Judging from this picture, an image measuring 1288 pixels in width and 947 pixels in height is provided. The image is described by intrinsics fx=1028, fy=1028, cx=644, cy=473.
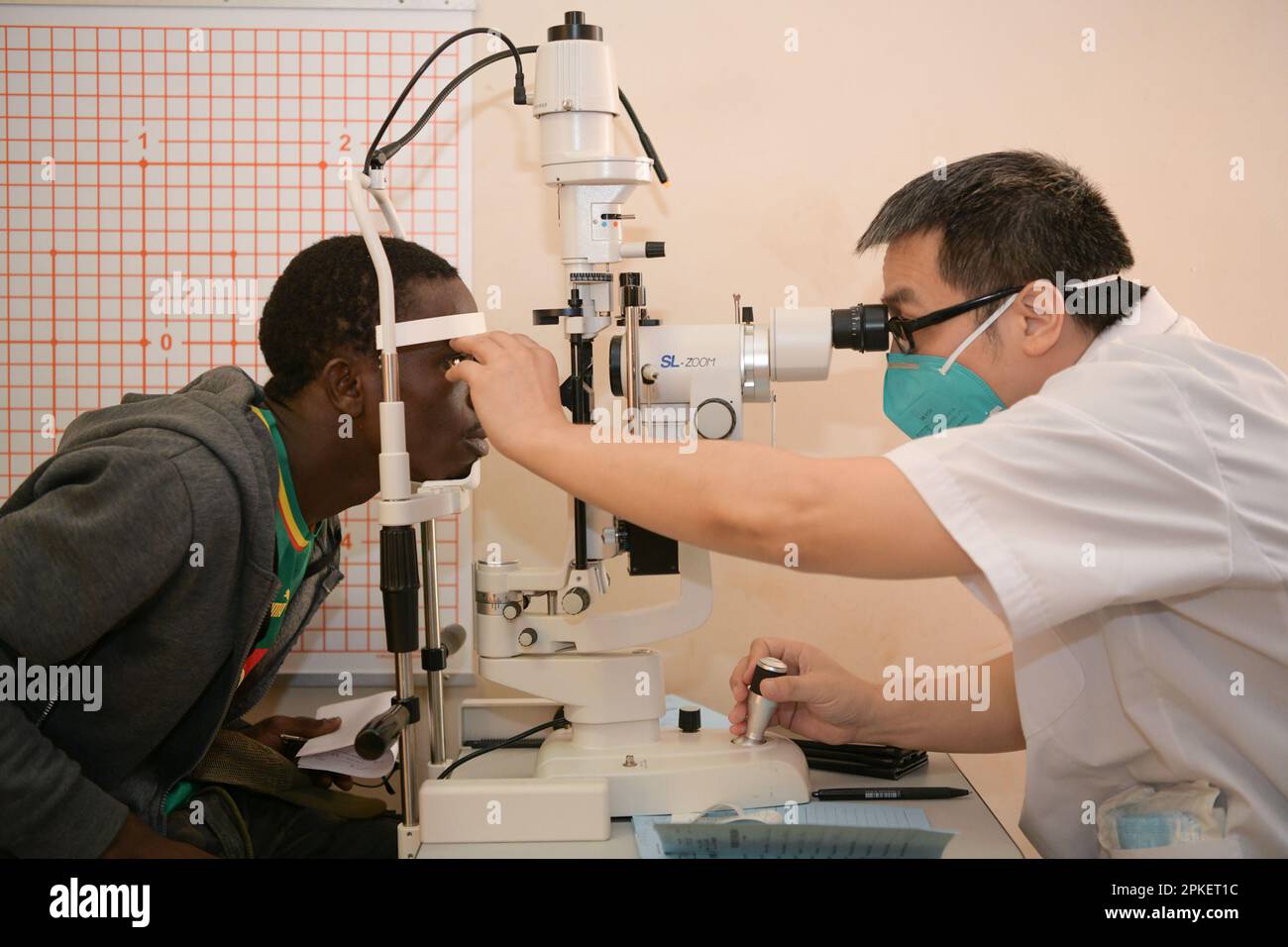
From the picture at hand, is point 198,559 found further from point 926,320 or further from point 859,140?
point 859,140

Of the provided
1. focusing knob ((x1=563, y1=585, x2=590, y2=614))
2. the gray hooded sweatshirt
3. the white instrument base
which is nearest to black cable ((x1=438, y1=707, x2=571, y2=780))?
the white instrument base

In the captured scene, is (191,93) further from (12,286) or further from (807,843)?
(807,843)

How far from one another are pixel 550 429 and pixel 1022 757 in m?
1.40

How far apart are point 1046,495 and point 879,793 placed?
21.1 inches

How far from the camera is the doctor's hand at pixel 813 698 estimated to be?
4.47 ft

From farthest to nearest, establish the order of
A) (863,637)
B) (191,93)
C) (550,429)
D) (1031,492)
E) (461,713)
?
(863,637)
(191,93)
(461,713)
(550,429)
(1031,492)

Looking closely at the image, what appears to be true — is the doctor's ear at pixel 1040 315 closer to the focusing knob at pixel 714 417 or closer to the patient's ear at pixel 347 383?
the focusing knob at pixel 714 417

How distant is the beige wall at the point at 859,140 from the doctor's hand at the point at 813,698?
0.63m

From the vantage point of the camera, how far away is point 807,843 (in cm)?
104

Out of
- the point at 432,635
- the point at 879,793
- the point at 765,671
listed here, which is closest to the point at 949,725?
the point at 879,793

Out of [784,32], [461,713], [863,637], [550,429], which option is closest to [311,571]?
[461,713]

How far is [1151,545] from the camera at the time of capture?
98cm

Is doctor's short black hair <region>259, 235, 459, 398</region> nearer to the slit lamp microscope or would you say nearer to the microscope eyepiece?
the slit lamp microscope

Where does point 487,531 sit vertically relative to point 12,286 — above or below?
below
